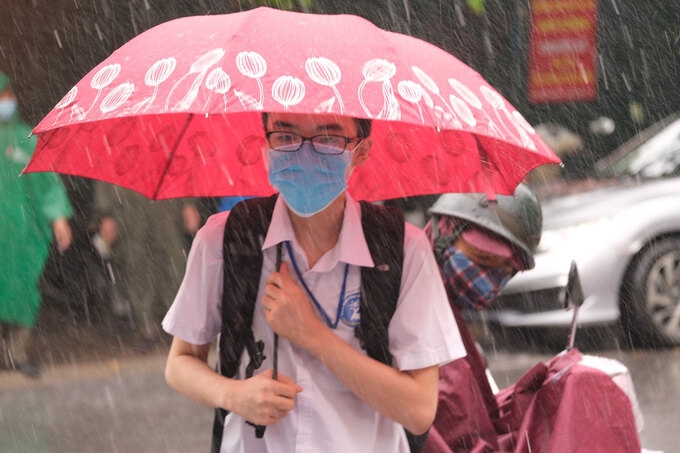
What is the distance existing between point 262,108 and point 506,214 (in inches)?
58.5

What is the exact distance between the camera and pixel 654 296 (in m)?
8.88

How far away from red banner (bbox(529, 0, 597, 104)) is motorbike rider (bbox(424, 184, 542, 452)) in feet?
31.4

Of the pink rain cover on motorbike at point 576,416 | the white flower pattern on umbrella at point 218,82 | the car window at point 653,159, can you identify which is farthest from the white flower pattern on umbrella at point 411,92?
the car window at point 653,159

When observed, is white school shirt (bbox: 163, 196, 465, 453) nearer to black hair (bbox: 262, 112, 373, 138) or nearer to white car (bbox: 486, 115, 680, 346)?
black hair (bbox: 262, 112, 373, 138)

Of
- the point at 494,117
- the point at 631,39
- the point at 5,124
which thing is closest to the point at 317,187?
the point at 494,117

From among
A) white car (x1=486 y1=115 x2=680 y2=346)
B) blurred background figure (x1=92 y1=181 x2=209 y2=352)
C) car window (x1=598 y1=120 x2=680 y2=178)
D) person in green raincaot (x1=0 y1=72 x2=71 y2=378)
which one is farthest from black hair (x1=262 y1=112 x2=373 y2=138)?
blurred background figure (x1=92 y1=181 x2=209 y2=352)

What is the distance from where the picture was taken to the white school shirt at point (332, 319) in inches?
104

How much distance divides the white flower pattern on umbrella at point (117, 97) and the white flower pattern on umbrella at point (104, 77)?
0.05 meters

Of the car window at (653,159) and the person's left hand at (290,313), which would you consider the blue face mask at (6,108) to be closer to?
the car window at (653,159)

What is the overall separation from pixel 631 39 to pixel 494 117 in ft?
39.0

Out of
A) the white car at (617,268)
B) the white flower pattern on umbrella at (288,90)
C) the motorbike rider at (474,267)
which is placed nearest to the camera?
the white flower pattern on umbrella at (288,90)

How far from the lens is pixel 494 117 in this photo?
9.37 feet

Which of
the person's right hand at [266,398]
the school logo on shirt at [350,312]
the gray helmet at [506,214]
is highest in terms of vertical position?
the school logo on shirt at [350,312]

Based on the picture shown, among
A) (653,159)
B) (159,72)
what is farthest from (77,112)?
(653,159)
